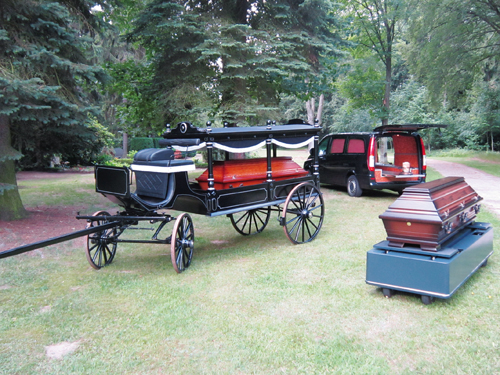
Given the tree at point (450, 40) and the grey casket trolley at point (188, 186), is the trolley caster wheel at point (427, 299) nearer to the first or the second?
the grey casket trolley at point (188, 186)

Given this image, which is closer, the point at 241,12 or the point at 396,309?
the point at 396,309

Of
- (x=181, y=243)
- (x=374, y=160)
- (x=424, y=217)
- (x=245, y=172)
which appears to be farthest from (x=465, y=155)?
(x=181, y=243)

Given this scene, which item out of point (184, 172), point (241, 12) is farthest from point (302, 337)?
point (241, 12)

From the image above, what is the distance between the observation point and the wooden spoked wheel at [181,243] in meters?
5.51

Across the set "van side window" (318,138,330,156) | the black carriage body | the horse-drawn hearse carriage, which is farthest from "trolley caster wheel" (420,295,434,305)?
"van side window" (318,138,330,156)

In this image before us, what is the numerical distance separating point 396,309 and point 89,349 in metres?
3.09

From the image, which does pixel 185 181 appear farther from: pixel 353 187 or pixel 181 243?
pixel 353 187

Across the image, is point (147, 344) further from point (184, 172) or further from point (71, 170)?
point (71, 170)

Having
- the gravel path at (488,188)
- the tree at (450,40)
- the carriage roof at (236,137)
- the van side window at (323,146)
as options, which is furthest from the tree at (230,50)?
the tree at (450,40)

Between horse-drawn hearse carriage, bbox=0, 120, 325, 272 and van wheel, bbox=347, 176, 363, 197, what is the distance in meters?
4.55

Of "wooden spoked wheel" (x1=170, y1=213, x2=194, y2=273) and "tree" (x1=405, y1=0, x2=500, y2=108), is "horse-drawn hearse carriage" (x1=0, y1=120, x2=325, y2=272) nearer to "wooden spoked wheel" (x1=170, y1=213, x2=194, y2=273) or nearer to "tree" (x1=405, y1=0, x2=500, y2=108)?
"wooden spoked wheel" (x1=170, y1=213, x2=194, y2=273)

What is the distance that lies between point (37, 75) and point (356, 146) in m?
8.03

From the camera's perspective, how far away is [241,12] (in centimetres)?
1259

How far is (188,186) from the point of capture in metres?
5.98
